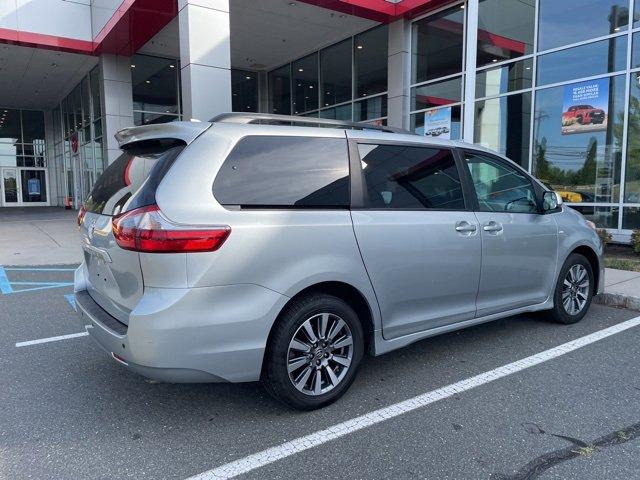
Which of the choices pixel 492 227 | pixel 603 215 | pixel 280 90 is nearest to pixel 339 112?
pixel 280 90

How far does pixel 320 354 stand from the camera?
3.25 meters

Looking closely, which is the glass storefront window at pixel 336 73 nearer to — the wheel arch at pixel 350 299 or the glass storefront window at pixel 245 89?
the glass storefront window at pixel 245 89

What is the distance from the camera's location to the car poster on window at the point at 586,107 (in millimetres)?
10297

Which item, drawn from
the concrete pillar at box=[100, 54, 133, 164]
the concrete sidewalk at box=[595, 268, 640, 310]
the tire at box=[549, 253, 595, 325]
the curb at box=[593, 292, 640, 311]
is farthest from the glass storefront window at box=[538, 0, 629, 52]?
the concrete pillar at box=[100, 54, 133, 164]

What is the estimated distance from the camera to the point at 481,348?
14.6ft

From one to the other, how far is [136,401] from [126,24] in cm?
1265

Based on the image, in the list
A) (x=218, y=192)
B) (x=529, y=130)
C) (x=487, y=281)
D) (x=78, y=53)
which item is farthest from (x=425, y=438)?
(x=78, y=53)

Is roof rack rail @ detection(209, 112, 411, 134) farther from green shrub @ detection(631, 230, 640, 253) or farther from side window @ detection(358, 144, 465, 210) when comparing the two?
green shrub @ detection(631, 230, 640, 253)

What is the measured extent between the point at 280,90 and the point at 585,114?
40.5ft

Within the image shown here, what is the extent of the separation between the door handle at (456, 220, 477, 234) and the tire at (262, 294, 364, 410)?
1.17m

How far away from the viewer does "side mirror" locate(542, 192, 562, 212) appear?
4.66 metres

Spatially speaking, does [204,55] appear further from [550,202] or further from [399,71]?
[550,202]

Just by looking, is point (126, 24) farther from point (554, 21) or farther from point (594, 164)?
point (594, 164)

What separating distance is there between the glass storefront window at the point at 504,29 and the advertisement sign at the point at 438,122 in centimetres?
156
